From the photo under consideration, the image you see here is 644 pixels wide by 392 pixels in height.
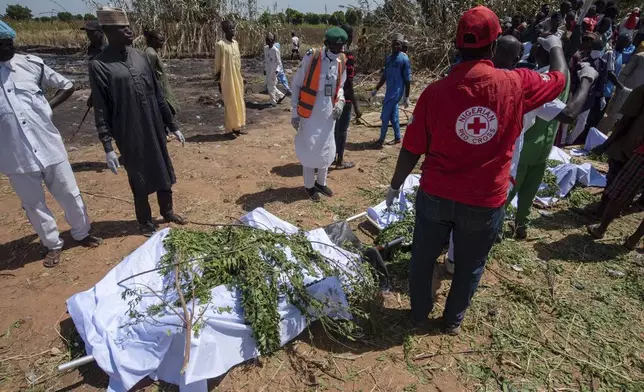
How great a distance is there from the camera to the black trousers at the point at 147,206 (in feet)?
12.3

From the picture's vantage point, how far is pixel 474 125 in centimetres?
193

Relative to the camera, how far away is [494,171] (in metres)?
2.06

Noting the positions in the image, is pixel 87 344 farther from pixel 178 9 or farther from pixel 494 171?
pixel 178 9

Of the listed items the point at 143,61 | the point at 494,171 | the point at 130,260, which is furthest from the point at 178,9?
the point at 494,171

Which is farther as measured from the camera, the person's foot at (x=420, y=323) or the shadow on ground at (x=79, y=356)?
the person's foot at (x=420, y=323)

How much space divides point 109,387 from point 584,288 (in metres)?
3.56

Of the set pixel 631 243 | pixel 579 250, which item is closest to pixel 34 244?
pixel 579 250

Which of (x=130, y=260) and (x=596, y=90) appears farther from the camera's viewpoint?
(x=596, y=90)

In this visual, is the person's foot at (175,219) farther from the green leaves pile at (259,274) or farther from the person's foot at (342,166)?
the person's foot at (342,166)

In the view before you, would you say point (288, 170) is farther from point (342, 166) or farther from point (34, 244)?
point (34, 244)

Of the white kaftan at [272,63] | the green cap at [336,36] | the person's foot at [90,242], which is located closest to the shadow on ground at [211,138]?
the white kaftan at [272,63]

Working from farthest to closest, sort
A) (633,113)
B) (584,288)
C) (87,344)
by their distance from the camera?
(633,113), (584,288), (87,344)

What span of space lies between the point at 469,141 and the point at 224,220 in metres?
2.94

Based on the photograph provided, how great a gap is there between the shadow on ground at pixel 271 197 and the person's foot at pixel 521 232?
238 centimetres
